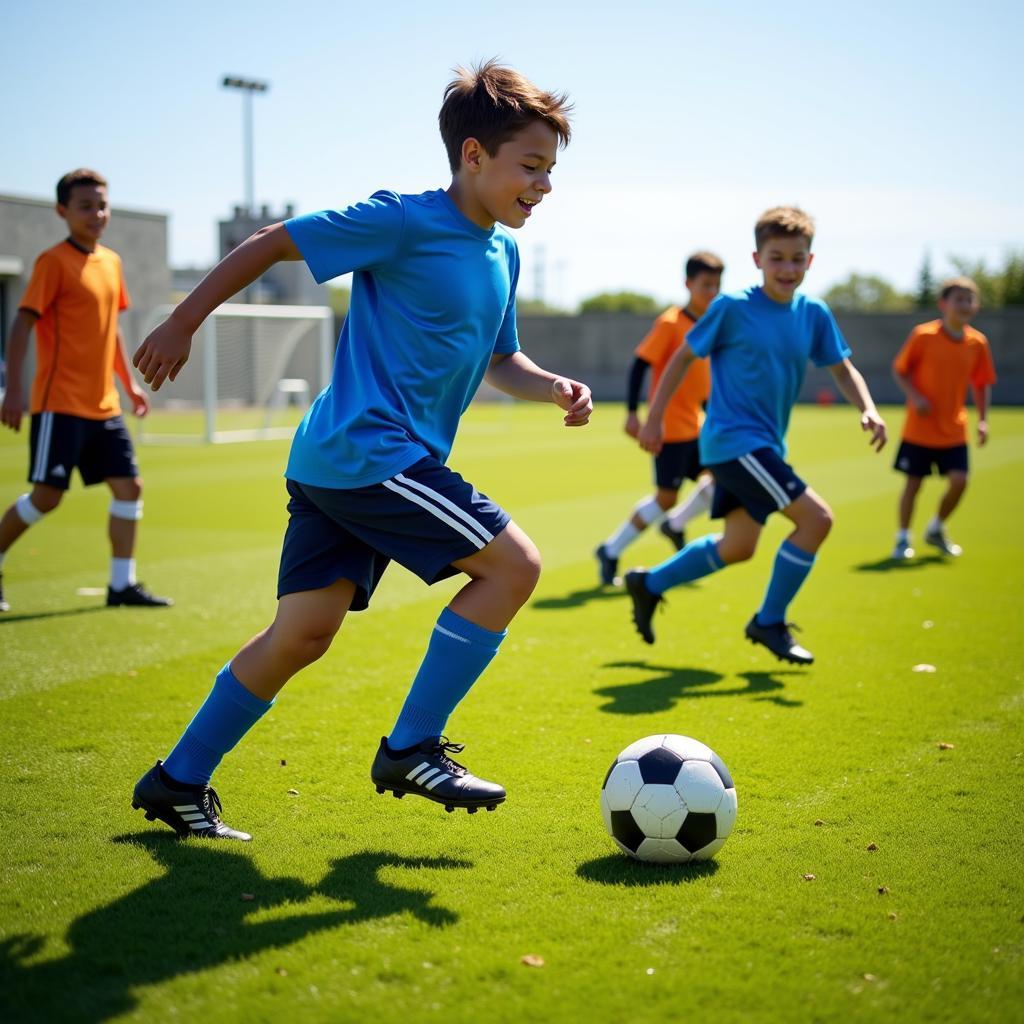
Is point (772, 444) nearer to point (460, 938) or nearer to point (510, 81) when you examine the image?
point (510, 81)

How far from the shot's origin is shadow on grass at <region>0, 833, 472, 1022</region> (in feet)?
8.48

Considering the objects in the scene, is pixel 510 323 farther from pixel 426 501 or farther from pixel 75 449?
pixel 75 449

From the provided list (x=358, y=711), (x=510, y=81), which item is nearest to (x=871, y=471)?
(x=358, y=711)

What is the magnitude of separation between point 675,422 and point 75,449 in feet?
13.4

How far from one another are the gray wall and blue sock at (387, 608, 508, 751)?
30.6 meters

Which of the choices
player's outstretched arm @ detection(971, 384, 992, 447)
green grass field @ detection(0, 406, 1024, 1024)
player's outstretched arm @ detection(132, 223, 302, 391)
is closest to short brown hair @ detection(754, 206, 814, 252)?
green grass field @ detection(0, 406, 1024, 1024)

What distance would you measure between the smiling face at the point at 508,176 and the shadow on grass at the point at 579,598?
438 cm

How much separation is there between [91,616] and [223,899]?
171 inches

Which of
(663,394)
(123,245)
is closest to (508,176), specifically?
(663,394)

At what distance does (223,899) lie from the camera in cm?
309

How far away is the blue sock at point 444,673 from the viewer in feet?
11.3

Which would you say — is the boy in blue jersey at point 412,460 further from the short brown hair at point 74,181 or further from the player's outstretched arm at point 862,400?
the short brown hair at point 74,181

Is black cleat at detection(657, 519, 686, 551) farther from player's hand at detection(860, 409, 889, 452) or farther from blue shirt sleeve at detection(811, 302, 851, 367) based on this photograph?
player's hand at detection(860, 409, 889, 452)

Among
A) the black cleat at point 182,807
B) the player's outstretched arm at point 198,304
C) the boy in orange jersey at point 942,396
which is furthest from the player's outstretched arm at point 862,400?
the boy in orange jersey at point 942,396
